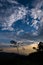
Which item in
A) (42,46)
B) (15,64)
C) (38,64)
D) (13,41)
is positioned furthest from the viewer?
(13,41)

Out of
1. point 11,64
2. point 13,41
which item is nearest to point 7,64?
point 11,64

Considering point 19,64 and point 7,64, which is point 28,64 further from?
point 7,64

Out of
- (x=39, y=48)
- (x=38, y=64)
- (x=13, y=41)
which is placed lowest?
(x=38, y=64)

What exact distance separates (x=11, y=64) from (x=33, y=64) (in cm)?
1232

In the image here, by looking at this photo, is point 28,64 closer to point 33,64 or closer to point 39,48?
point 33,64

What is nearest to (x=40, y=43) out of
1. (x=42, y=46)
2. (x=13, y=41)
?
(x=42, y=46)

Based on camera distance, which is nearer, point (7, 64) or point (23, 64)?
point (23, 64)

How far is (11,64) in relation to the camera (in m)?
65.9

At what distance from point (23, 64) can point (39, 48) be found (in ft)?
118

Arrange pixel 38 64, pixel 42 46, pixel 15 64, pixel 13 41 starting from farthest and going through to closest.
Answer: pixel 13 41 → pixel 42 46 → pixel 15 64 → pixel 38 64

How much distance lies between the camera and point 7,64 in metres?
66.7

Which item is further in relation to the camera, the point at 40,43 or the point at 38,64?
the point at 40,43

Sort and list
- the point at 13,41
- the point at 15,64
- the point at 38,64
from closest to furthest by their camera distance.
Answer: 1. the point at 38,64
2. the point at 15,64
3. the point at 13,41

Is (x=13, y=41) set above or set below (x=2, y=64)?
above
